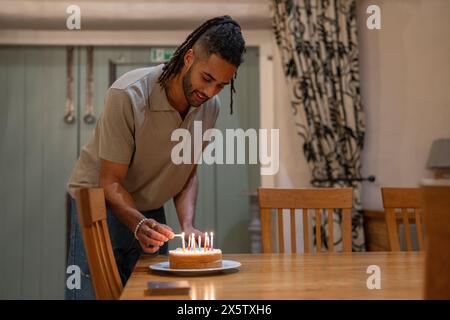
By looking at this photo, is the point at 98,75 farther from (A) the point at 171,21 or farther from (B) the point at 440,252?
(B) the point at 440,252

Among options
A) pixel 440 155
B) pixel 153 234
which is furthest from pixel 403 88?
pixel 153 234

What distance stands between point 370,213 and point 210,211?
103 cm

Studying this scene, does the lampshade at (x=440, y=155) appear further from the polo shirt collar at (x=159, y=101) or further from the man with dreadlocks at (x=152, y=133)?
the polo shirt collar at (x=159, y=101)

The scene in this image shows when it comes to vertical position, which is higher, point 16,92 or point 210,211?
point 16,92

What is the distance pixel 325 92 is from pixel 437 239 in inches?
119

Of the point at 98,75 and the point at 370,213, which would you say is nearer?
the point at 370,213

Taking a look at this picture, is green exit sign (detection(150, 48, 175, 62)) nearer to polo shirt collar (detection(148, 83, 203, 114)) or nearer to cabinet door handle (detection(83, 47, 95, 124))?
cabinet door handle (detection(83, 47, 95, 124))

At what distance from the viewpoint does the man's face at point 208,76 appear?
6.37 feet

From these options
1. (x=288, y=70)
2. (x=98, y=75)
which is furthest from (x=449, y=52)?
(x=98, y=75)

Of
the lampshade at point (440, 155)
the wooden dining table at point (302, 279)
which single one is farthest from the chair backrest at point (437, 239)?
the lampshade at point (440, 155)

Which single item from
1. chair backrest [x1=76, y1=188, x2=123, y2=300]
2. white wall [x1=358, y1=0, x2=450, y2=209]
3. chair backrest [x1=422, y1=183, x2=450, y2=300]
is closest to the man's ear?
chair backrest [x1=76, y1=188, x2=123, y2=300]

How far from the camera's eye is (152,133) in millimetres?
2061
